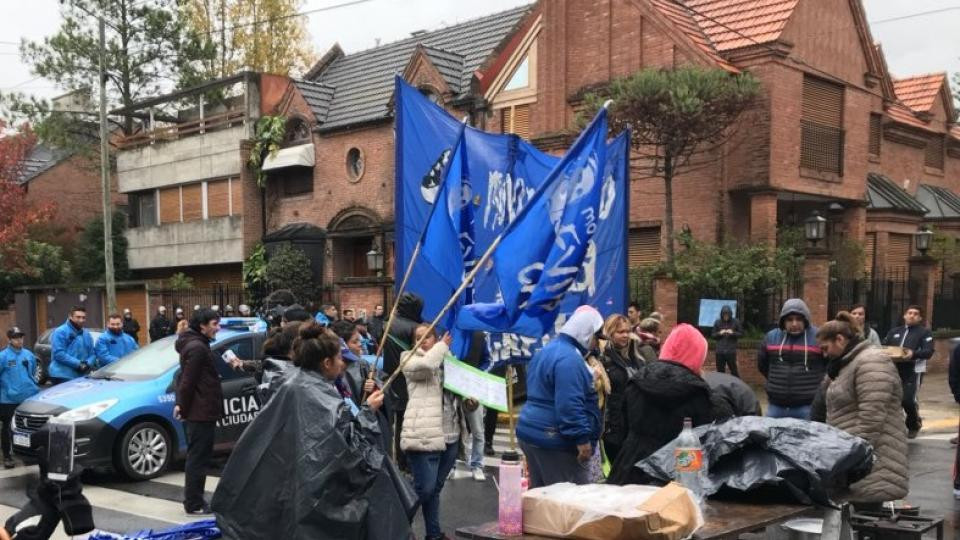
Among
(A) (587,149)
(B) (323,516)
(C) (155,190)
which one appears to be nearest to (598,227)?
(A) (587,149)

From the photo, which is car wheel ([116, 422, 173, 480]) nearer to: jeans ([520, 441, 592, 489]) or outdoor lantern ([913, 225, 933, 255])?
jeans ([520, 441, 592, 489])

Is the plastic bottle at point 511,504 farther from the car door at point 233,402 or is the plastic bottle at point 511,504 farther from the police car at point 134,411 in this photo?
the car door at point 233,402

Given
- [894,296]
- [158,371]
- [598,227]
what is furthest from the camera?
[894,296]

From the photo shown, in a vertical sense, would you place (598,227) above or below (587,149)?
below

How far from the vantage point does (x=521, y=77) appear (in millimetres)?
23297

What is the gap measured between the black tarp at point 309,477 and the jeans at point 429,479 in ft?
5.16

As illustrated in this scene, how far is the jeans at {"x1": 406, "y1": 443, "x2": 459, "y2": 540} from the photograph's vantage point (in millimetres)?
6352

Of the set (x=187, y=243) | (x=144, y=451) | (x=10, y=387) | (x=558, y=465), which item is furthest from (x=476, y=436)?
(x=187, y=243)

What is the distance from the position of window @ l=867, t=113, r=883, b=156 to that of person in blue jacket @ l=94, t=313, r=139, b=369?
19949 millimetres

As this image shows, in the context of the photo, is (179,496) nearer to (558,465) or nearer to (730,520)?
(558,465)

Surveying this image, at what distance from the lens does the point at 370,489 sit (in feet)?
15.3

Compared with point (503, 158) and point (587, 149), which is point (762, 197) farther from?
point (587, 149)

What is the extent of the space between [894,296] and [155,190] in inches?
1042

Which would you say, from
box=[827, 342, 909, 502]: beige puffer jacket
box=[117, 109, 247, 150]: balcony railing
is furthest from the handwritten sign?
box=[117, 109, 247, 150]: balcony railing
